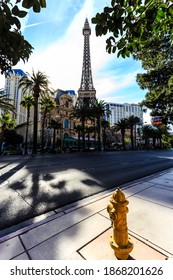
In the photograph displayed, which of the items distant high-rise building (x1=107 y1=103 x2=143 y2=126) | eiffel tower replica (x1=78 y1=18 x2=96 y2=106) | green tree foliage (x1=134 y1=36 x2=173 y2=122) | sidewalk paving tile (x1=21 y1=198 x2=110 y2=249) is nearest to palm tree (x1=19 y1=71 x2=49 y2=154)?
green tree foliage (x1=134 y1=36 x2=173 y2=122)

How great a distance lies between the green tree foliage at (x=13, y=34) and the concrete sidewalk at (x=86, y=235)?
310 centimetres

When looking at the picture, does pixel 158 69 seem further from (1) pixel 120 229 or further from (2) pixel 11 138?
(2) pixel 11 138

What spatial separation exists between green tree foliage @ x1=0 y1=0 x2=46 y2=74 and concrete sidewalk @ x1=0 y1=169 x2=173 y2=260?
310cm

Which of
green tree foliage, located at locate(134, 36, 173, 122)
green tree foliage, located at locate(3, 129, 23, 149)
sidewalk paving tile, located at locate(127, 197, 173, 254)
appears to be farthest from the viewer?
green tree foliage, located at locate(3, 129, 23, 149)

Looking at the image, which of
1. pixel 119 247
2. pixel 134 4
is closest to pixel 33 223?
pixel 119 247

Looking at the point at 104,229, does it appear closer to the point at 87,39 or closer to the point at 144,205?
the point at 144,205

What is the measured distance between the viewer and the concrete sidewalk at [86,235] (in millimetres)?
2127

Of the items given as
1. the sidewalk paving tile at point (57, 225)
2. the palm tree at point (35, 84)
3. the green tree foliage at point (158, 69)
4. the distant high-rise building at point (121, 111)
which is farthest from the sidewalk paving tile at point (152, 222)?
the distant high-rise building at point (121, 111)

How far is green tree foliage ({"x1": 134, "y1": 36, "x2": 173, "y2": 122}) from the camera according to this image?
978 cm

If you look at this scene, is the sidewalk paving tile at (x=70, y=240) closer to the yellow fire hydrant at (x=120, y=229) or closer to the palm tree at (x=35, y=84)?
the yellow fire hydrant at (x=120, y=229)

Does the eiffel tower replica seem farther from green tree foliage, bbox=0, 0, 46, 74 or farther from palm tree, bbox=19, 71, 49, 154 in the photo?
green tree foliage, bbox=0, 0, 46, 74

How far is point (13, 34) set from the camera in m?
2.07

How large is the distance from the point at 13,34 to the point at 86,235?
3.60 m

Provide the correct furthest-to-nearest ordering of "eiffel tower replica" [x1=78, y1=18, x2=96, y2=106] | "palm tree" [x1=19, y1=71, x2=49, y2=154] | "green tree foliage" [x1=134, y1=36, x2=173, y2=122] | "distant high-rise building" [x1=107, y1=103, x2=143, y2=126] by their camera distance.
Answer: "distant high-rise building" [x1=107, y1=103, x2=143, y2=126] < "eiffel tower replica" [x1=78, y1=18, x2=96, y2=106] < "palm tree" [x1=19, y1=71, x2=49, y2=154] < "green tree foliage" [x1=134, y1=36, x2=173, y2=122]
